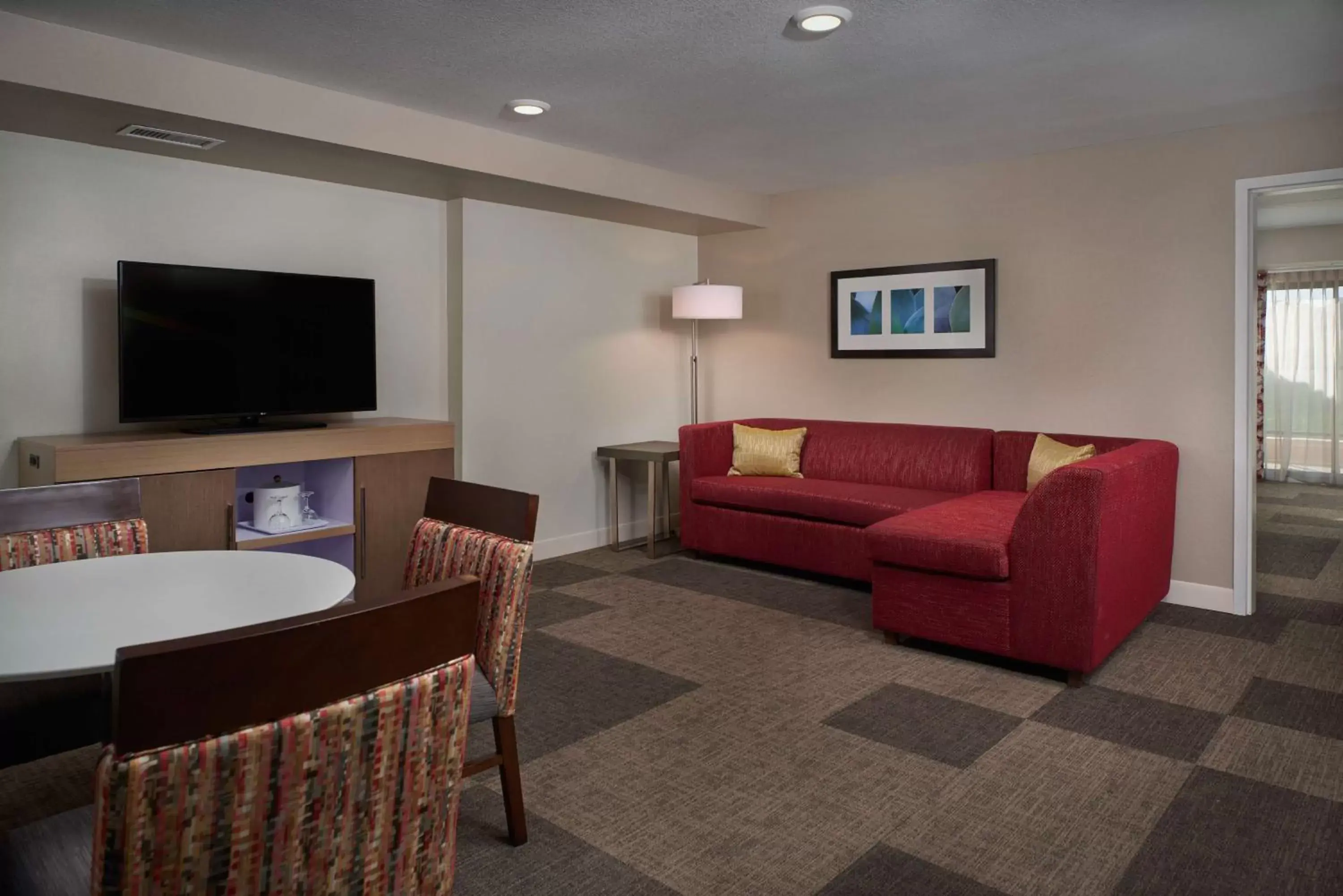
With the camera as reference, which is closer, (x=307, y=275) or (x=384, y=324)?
(x=307, y=275)

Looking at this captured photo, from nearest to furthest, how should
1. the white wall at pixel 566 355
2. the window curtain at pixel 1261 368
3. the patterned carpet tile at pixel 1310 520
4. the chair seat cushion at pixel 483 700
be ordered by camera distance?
the chair seat cushion at pixel 483 700, the white wall at pixel 566 355, the patterned carpet tile at pixel 1310 520, the window curtain at pixel 1261 368

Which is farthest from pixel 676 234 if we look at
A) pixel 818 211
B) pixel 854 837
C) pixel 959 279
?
pixel 854 837

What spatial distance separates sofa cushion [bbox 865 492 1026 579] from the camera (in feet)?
10.8

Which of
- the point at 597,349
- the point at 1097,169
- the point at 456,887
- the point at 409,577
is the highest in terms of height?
the point at 1097,169

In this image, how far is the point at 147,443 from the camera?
10.7ft

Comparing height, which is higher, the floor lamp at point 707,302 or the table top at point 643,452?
the floor lamp at point 707,302

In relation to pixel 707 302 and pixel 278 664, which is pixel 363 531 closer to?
pixel 707 302

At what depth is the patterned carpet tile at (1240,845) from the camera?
6.43 feet

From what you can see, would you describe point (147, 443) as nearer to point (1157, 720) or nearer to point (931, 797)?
point (931, 797)

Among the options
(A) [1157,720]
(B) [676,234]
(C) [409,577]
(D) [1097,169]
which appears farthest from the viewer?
(B) [676,234]

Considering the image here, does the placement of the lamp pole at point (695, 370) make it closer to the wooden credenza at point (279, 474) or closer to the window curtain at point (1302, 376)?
the wooden credenza at point (279, 474)

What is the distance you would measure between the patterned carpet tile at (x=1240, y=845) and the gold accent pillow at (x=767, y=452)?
2.99 meters

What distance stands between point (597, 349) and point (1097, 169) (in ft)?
9.56

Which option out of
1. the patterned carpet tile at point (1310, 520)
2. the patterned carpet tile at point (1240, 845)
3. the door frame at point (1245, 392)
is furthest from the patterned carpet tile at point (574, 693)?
the patterned carpet tile at point (1310, 520)
